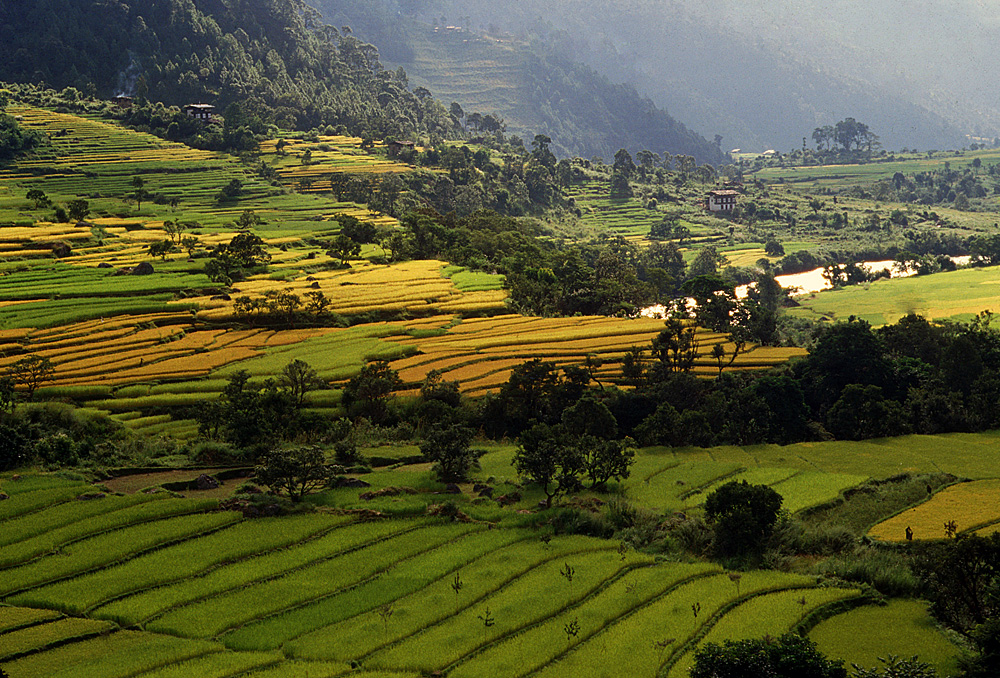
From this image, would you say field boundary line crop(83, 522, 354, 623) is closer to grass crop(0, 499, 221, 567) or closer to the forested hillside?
grass crop(0, 499, 221, 567)

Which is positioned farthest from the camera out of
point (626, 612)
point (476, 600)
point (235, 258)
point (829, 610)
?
point (235, 258)

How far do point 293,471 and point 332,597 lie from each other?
7745 millimetres

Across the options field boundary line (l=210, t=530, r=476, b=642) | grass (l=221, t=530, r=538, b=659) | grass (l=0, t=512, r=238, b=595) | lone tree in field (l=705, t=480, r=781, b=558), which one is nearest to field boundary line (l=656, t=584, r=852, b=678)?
lone tree in field (l=705, t=480, r=781, b=558)

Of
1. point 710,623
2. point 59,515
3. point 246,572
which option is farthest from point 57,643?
point 710,623

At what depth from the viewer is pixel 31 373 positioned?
151 feet

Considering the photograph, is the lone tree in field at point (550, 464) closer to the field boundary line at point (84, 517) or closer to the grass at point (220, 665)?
the field boundary line at point (84, 517)

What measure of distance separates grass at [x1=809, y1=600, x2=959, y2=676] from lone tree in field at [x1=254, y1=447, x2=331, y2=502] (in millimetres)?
18245

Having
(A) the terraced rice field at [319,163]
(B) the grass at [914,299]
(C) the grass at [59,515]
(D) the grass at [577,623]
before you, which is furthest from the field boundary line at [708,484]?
(A) the terraced rice field at [319,163]

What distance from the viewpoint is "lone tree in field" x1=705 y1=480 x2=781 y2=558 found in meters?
28.0

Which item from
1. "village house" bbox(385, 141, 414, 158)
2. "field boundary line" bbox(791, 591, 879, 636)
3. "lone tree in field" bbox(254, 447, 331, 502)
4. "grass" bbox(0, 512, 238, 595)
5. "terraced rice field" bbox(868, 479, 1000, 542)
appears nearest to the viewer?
"field boundary line" bbox(791, 591, 879, 636)

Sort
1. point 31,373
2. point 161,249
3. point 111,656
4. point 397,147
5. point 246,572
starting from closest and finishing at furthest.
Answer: point 111,656 → point 246,572 → point 31,373 → point 161,249 → point 397,147

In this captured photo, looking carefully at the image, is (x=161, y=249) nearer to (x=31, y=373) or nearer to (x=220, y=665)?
(x=31, y=373)

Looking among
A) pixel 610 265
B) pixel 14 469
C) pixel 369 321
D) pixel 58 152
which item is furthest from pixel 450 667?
pixel 58 152

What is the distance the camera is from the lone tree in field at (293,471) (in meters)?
31.3
